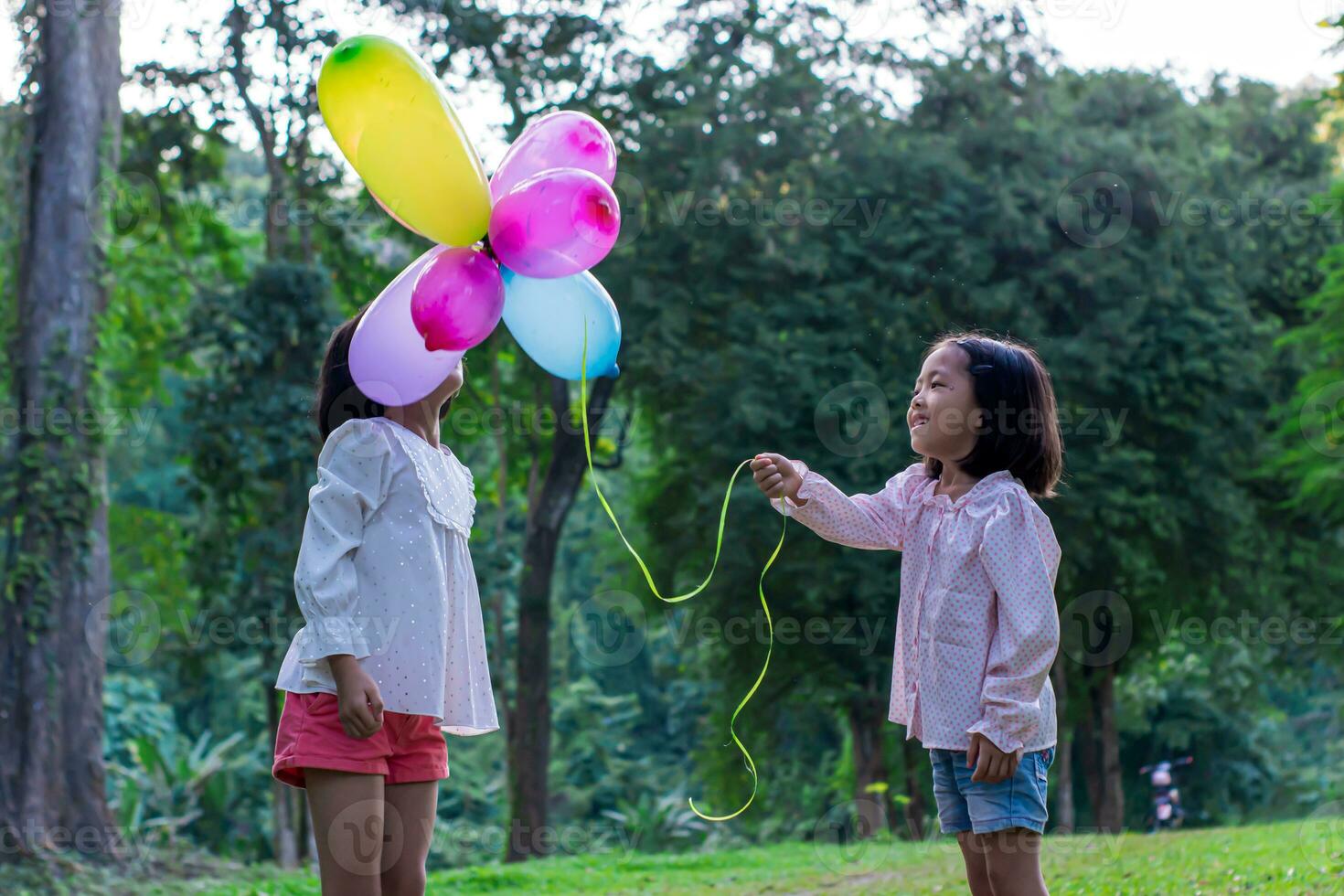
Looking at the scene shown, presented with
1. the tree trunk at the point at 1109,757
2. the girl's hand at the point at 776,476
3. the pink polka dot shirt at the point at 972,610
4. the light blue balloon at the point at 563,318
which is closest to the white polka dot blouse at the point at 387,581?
the light blue balloon at the point at 563,318

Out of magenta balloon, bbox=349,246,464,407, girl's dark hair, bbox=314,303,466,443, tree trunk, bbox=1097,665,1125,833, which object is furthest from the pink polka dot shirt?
tree trunk, bbox=1097,665,1125,833

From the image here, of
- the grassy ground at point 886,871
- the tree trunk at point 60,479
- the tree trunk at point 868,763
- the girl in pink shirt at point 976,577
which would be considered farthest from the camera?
the tree trunk at point 868,763

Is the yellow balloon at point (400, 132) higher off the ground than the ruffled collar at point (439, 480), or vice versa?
the yellow balloon at point (400, 132)

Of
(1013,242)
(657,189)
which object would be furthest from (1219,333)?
(657,189)

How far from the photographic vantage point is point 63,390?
324 inches

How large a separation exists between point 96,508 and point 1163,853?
6651 millimetres

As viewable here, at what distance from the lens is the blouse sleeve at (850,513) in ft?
9.61

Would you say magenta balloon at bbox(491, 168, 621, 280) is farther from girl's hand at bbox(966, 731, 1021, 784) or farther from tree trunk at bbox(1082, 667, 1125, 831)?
tree trunk at bbox(1082, 667, 1125, 831)

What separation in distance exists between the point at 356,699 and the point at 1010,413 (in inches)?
57.2

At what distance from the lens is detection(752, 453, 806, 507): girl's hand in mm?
2895

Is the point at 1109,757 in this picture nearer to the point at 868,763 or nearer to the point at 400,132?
the point at 868,763

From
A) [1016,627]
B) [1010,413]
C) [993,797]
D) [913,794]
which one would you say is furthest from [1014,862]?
[913,794]

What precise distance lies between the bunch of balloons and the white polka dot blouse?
0.58ft

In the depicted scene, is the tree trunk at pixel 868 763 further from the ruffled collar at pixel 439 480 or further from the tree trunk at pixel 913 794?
the ruffled collar at pixel 439 480
